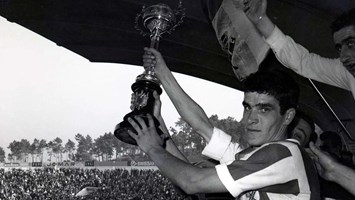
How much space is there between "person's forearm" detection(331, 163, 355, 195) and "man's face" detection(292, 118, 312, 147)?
384 millimetres

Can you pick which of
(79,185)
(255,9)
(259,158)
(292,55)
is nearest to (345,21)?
(292,55)

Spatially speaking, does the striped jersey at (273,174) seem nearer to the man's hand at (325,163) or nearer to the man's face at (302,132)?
the man's hand at (325,163)

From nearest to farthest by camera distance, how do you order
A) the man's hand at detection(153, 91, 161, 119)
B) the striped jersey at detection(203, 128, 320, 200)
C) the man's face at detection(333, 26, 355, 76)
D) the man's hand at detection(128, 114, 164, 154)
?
1. the striped jersey at detection(203, 128, 320, 200)
2. the man's hand at detection(128, 114, 164, 154)
3. the man's face at detection(333, 26, 355, 76)
4. the man's hand at detection(153, 91, 161, 119)

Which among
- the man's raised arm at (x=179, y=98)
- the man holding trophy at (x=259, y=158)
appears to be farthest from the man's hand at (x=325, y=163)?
the man's raised arm at (x=179, y=98)

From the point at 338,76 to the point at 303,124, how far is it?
0.30 m

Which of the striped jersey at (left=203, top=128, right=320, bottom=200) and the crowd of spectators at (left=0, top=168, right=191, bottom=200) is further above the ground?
the crowd of spectators at (left=0, top=168, right=191, bottom=200)

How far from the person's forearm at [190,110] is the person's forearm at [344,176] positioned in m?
0.72

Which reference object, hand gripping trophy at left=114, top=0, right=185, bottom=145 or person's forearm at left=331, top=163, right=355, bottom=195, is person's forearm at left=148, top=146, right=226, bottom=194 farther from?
person's forearm at left=331, top=163, right=355, bottom=195

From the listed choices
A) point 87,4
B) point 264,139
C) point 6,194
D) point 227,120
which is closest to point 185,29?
point 87,4

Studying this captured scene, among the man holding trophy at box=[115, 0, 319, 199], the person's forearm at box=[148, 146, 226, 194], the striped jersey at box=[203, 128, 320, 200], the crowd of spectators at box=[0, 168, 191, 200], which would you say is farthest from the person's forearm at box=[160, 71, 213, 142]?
the crowd of spectators at box=[0, 168, 191, 200]

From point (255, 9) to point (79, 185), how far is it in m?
31.6

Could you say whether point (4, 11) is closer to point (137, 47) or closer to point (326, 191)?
point (137, 47)

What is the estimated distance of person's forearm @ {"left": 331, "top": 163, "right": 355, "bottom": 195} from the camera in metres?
1.66

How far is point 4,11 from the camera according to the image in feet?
26.7
